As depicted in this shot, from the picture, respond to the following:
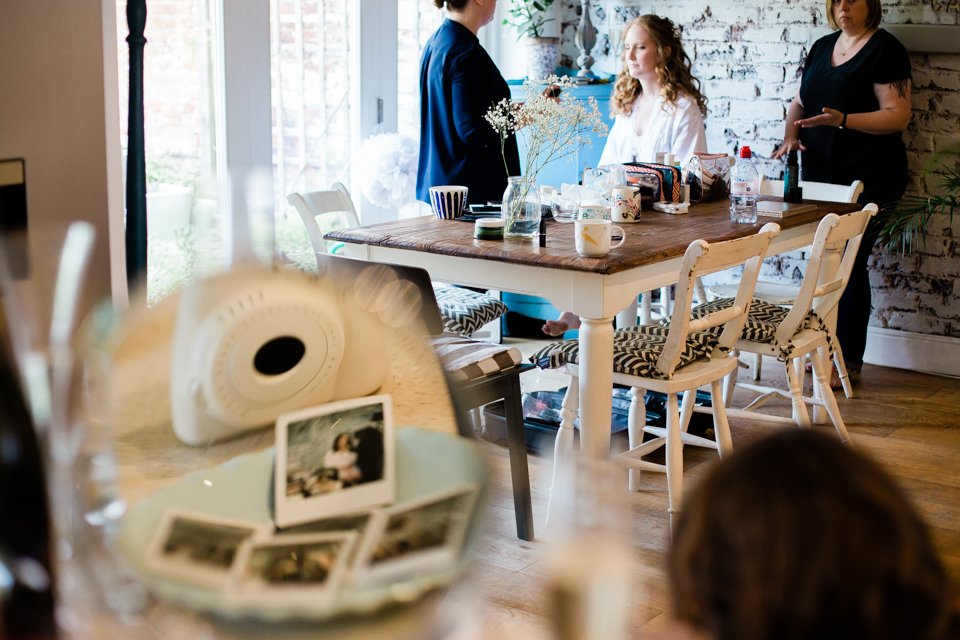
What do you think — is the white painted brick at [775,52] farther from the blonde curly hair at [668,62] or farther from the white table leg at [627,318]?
the white table leg at [627,318]

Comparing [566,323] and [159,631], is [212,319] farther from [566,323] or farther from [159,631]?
[566,323]

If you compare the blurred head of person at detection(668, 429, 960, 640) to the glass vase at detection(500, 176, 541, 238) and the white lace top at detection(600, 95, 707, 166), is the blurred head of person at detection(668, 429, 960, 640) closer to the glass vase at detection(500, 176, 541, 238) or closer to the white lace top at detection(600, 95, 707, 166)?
the glass vase at detection(500, 176, 541, 238)

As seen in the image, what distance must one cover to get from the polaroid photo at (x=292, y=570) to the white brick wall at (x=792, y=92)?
4.24m

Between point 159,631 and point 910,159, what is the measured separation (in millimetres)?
4352

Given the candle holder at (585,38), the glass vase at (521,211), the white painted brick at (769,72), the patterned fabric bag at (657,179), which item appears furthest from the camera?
the candle holder at (585,38)

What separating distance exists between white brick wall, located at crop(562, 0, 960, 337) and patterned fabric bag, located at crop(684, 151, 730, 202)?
99 centimetres

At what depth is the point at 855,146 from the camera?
4.24 m

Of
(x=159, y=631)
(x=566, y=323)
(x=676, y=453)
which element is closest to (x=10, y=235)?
(x=159, y=631)

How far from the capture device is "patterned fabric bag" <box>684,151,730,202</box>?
3705 millimetres

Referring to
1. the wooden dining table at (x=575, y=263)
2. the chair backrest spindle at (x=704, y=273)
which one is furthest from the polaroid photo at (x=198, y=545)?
the chair backrest spindle at (x=704, y=273)

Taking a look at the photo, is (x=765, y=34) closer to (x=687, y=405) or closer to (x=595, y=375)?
(x=687, y=405)

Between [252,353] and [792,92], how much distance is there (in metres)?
4.35

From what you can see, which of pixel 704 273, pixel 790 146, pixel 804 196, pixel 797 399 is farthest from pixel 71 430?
pixel 790 146

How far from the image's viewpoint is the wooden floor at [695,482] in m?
2.30
